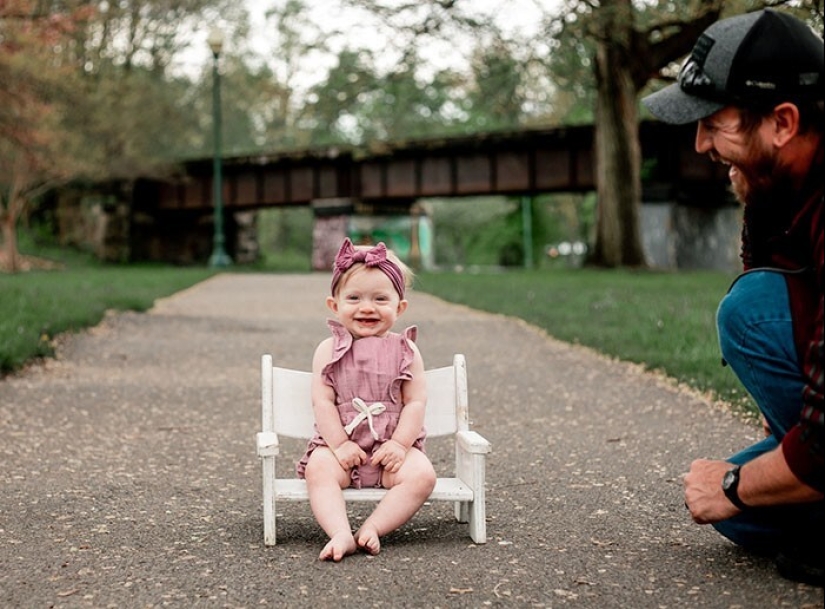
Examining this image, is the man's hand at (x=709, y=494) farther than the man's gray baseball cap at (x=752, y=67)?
Yes

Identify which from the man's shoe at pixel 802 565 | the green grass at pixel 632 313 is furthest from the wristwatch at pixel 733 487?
the green grass at pixel 632 313

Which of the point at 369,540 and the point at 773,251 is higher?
the point at 773,251

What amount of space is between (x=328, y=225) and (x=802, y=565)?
33326 millimetres

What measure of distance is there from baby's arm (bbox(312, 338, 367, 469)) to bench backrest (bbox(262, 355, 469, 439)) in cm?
14

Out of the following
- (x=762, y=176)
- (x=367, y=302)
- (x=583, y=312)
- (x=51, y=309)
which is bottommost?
(x=583, y=312)

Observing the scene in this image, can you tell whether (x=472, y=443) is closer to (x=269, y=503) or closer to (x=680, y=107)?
(x=269, y=503)

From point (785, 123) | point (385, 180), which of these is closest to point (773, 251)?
point (785, 123)

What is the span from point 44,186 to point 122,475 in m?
27.5

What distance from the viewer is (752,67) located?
102 inches

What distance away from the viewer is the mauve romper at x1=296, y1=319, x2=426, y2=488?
3631 mm

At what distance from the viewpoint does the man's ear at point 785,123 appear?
2562mm

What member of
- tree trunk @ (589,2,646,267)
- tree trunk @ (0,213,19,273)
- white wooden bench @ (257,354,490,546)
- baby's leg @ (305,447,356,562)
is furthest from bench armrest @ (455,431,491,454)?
tree trunk @ (0,213,19,273)

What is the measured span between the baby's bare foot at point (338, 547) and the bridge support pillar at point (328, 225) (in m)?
32.1

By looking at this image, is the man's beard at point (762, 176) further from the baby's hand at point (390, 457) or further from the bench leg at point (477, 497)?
the baby's hand at point (390, 457)
